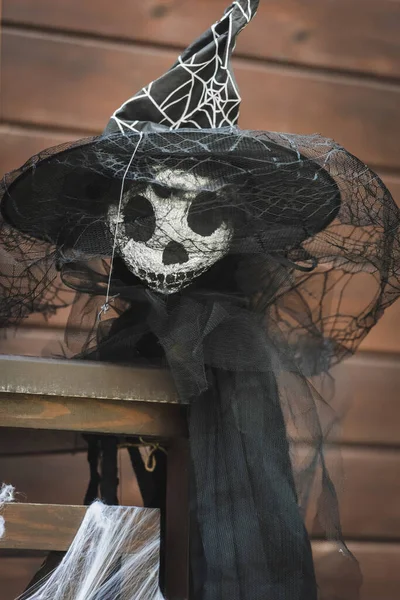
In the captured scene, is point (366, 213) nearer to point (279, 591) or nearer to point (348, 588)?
point (279, 591)

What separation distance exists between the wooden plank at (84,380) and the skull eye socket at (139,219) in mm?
180

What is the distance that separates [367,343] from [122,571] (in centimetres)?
89

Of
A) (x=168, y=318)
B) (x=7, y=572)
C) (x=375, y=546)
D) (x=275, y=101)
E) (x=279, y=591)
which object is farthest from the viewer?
(x=275, y=101)

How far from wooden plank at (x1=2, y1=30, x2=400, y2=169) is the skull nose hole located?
65cm

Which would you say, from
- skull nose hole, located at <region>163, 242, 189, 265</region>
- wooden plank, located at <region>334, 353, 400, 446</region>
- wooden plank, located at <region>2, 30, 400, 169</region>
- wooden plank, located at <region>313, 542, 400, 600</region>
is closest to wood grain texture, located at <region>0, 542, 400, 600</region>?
wooden plank, located at <region>313, 542, 400, 600</region>

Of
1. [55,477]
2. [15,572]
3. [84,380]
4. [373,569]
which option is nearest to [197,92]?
[84,380]

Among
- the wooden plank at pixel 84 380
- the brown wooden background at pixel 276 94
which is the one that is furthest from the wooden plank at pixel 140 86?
the wooden plank at pixel 84 380

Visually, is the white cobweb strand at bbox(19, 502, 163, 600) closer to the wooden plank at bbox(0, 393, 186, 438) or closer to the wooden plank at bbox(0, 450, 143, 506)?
the wooden plank at bbox(0, 393, 186, 438)

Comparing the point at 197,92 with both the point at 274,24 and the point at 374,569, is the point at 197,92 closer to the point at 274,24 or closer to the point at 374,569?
the point at 274,24

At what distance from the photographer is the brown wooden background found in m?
1.67

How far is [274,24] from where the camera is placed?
185 cm

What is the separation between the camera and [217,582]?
1.01 metres

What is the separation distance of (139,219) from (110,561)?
433 mm

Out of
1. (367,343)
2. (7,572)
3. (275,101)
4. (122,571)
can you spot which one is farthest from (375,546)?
(275,101)
